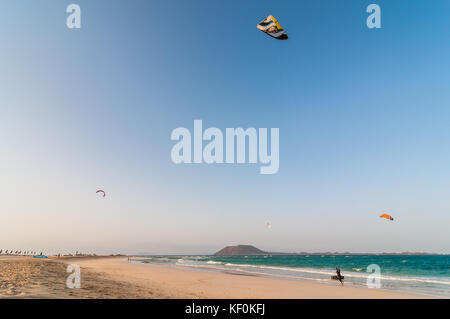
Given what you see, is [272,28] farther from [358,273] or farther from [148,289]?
[358,273]

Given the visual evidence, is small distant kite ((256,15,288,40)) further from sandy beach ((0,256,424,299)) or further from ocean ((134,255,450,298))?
ocean ((134,255,450,298))

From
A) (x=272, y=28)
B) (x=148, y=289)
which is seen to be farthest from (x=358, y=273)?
(x=272, y=28)

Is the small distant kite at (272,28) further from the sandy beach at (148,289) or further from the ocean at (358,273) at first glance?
the ocean at (358,273)

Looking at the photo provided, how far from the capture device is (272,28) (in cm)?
1254

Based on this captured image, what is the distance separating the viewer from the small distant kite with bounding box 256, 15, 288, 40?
39.3 feet

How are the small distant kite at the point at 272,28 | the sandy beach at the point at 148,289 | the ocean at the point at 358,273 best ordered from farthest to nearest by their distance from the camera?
the ocean at the point at 358,273 < the small distant kite at the point at 272,28 < the sandy beach at the point at 148,289

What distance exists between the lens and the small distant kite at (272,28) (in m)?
12.0

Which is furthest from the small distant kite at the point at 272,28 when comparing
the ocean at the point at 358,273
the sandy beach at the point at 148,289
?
the ocean at the point at 358,273
